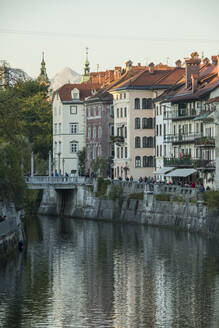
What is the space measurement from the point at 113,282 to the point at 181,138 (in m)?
56.5

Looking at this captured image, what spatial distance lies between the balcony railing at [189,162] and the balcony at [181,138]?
1939 millimetres

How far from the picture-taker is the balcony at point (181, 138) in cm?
Result: 12430

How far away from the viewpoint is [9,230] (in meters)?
82.0

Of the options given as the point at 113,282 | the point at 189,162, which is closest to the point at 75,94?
the point at 189,162

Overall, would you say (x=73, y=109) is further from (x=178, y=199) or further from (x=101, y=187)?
(x=178, y=199)

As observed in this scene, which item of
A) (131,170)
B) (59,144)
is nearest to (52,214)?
(131,170)

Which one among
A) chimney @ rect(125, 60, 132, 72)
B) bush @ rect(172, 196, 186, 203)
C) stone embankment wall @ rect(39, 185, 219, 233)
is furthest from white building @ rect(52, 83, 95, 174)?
bush @ rect(172, 196, 186, 203)

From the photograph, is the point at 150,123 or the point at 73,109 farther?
the point at 73,109

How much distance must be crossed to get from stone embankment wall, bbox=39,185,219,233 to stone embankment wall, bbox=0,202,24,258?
16.3 metres

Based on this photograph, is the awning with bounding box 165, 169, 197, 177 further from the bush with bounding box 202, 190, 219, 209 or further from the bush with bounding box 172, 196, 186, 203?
the bush with bounding box 202, 190, 219, 209

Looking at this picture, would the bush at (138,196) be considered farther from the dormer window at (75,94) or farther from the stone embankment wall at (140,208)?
the dormer window at (75,94)

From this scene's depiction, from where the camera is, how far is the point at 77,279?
74000 millimetres

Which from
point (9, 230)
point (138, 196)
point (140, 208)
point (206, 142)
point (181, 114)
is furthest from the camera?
point (181, 114)

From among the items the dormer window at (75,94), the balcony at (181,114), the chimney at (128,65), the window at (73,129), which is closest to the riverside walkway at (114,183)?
the balcony at (181,114)
